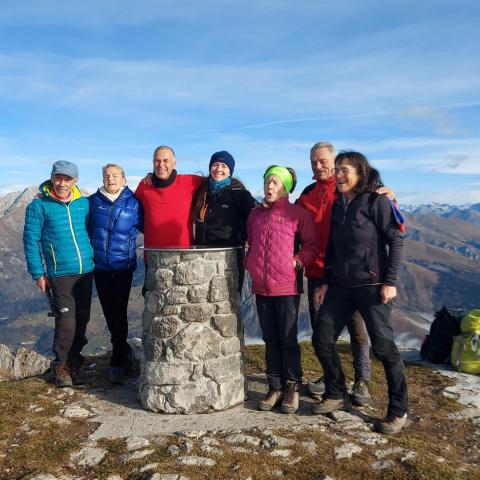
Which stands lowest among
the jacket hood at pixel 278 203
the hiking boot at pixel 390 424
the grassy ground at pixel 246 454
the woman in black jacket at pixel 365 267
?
the grassy ground at pixel 246 454

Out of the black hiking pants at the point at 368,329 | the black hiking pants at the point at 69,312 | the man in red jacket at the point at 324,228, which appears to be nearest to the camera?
the black hiking pants at the point at 368,329

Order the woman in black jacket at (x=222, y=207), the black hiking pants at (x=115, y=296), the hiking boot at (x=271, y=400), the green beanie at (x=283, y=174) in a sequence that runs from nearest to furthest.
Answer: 1. the green beanie at (x=283, y=174)
2. the hiking boot at (x=271, y=400)
3. the woman in black jacket at (x=222, y=207)
4. the black hiking pants at (x=115, y=296)

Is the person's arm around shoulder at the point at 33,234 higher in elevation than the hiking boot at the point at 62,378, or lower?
higher

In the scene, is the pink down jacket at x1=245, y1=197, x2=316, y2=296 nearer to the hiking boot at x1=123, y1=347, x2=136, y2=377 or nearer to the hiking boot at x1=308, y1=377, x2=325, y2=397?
the hiking boot at x1=308, y1=377, x2=325, y2=397

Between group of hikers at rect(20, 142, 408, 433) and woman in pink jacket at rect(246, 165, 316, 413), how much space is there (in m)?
0.02

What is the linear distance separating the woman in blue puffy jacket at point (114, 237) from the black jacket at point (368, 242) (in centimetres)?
411

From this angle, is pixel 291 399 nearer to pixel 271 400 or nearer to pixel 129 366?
pixel 271 400

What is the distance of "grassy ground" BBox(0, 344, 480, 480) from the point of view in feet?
19.2

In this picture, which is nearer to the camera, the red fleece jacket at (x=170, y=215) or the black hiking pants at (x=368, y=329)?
the black hiking pants at (x=368, y=329)

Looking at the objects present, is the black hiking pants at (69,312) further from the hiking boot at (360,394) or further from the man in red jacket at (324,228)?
the hiking boot at (360,394)

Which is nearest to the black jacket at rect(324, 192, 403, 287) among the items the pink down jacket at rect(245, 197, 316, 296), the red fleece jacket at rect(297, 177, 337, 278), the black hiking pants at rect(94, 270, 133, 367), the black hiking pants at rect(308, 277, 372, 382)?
the pink down jacket at rect(245, 197, 316, 296)

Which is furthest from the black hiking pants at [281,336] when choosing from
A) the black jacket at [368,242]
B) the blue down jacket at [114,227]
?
the blue down jacket at [114,227]

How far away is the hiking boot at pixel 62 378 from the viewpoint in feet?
30.6

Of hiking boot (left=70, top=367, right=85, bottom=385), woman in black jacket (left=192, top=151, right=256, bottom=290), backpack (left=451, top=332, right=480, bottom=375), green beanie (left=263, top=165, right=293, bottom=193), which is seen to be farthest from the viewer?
backpack (left=451, top=332, right=480, bottom=375)
